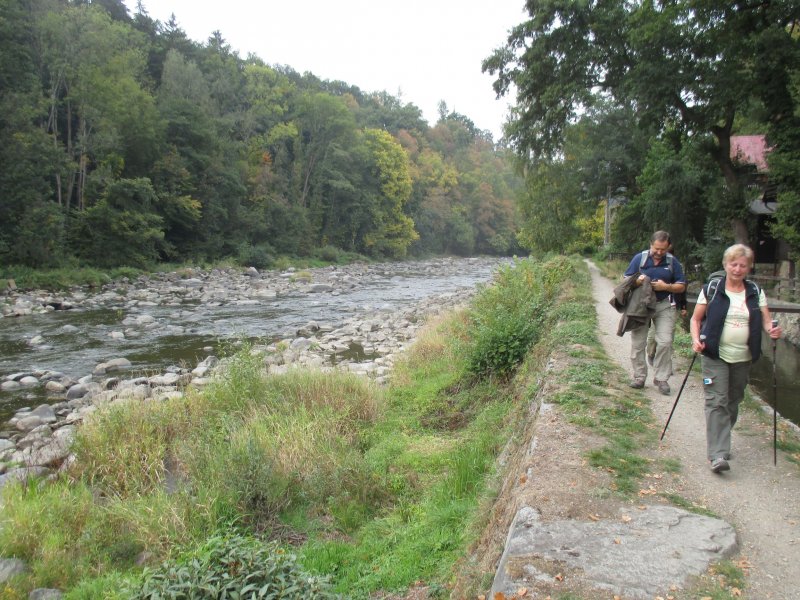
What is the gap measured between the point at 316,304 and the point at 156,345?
9790mm

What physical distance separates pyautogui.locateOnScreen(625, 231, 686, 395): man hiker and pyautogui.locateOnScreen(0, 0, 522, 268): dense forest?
26197 mm

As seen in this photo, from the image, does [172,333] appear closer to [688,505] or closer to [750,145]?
[688,505]

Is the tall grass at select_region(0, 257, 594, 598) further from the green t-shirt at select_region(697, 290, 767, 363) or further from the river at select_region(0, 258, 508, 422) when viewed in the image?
the river at select_region(0, 258, 508, 422)

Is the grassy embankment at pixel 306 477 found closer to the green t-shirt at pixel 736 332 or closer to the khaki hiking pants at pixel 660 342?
the khaki hiking pants at pixel 660 342

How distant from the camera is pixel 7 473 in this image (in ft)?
22.2

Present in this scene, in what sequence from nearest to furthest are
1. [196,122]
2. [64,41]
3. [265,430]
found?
[265,430]
[64,41]
[196,122]

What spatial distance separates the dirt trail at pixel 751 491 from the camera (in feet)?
9.64

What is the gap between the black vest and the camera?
416cm

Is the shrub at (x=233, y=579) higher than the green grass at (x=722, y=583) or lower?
lower

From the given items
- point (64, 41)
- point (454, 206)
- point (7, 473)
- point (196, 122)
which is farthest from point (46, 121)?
point (454, 206)

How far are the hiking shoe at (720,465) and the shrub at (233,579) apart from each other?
302 centimetres

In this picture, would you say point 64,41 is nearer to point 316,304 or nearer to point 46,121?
point 46,121

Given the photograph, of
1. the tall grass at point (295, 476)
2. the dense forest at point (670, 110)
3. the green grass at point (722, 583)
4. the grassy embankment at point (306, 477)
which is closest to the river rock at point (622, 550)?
the green grass at point (722, 583)

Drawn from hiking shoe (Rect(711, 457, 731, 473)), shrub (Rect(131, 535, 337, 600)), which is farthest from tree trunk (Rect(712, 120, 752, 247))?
shrub (Rect(131, 535, 337, 600))
